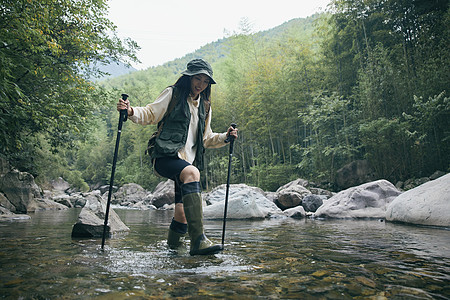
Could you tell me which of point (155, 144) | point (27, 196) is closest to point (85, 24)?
point (27, 196)

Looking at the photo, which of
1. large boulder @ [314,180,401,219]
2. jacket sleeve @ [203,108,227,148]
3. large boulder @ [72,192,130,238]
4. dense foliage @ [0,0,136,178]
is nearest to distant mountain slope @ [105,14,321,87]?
dense foliage @ [0,0,136,178]

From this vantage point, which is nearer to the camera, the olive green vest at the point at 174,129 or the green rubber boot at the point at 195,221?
the green rubber boot at the point at 195,221

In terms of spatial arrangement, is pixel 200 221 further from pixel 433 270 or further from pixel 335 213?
pixel 335 213

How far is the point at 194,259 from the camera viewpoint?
8.40ft

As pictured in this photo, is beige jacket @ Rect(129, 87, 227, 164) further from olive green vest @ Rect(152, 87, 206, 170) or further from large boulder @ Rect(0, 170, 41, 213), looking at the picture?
large boulder @ Rect(0, 170, 41, 213)

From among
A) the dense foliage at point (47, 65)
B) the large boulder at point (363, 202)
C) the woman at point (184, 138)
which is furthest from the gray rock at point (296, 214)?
the dense foliage at point (47, 65)

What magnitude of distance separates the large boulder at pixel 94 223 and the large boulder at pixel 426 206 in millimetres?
5266

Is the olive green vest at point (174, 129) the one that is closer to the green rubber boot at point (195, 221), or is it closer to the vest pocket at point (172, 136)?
the vest pocket at point (172, 136)

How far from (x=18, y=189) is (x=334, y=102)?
13226 millimetres

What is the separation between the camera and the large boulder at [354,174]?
45.4 feet

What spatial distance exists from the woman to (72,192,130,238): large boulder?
1588 mm

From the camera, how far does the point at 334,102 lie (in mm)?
14102

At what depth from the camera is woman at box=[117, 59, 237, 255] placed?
9.22 feet

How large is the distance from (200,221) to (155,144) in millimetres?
877
